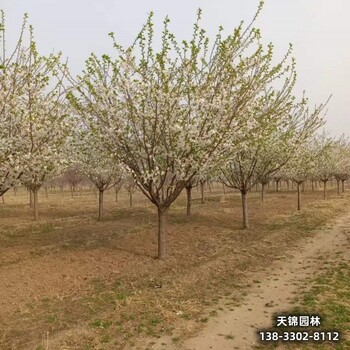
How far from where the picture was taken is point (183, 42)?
A: 1325 centimetres

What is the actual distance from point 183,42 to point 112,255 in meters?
9.84

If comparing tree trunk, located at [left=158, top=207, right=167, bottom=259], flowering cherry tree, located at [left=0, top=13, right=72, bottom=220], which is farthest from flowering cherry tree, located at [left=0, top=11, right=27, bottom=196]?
tree trunk, located at [left=158, top=207, right=167, bottom=259]

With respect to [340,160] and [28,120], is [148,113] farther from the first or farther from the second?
[340,160]

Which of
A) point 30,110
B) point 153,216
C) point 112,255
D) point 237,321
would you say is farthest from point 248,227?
point 30,110

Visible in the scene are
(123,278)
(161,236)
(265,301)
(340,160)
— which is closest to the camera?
(265,301)

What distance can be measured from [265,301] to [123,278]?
5.40m

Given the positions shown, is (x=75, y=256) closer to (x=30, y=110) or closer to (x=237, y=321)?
(x=30, y=110)

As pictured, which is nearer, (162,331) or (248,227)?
(162,331)

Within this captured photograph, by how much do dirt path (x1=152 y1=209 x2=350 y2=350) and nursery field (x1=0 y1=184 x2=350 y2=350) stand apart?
0.99ft

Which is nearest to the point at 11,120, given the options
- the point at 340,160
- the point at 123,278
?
the point at 123,278

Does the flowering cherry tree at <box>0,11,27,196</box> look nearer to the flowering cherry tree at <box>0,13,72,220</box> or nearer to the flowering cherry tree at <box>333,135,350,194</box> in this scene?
the flowering cherry tree at <box>0,13,72,220</box>

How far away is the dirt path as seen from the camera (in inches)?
344

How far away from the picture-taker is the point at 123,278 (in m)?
13.6

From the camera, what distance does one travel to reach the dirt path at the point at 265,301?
874cm
